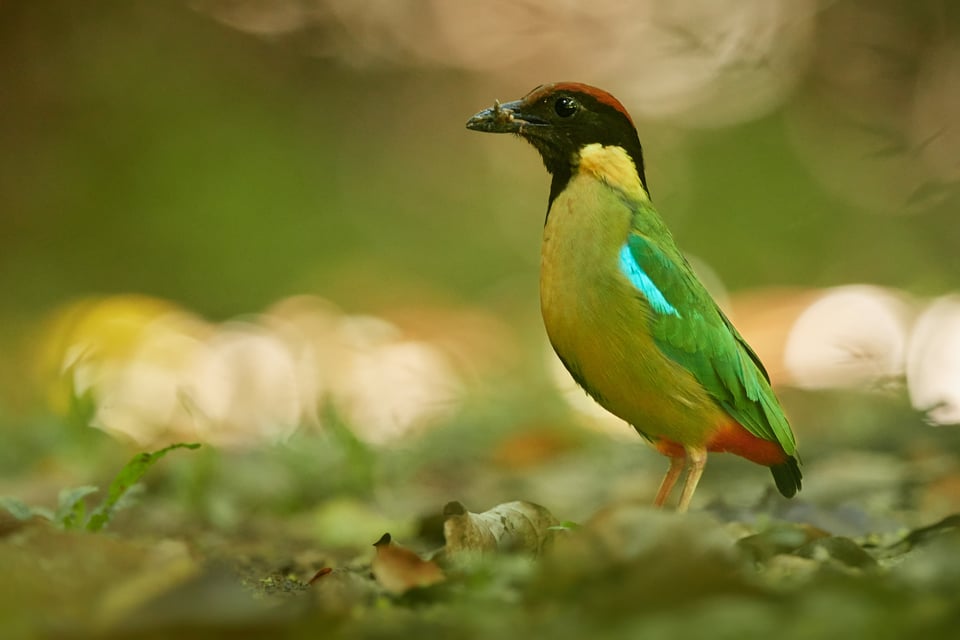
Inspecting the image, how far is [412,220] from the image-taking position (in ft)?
40.4

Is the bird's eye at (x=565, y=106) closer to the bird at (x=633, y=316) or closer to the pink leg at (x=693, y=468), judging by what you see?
the bird at (x=633, y=316)

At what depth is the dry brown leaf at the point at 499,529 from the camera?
7.86ft

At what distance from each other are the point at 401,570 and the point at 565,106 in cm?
153

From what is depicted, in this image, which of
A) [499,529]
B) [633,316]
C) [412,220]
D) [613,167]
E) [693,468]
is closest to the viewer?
[499,529]

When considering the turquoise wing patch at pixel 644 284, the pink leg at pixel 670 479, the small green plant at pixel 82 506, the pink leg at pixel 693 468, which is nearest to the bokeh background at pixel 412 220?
the pink leg at pixel 670 479

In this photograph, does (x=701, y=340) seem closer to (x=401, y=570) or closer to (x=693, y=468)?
(x=693, y=468)

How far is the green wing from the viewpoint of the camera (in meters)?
2.76

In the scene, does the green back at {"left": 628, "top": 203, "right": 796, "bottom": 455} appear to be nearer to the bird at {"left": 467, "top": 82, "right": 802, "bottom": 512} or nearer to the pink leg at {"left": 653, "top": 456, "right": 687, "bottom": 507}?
the bird at {"left": 467, "top": 82, "right": 802, "bottom": 512}

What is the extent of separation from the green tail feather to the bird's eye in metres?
1.17

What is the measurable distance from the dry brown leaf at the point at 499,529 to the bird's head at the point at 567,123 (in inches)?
38.6

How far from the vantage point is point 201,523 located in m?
3.70

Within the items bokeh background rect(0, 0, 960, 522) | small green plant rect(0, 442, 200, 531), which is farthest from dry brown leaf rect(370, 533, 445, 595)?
bokeh background rect(0, 0, 960, 522)

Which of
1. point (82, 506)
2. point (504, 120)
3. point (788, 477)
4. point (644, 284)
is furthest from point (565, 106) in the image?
point (82, 506)

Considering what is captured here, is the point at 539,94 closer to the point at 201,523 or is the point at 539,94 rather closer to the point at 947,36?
the point at 201,523
